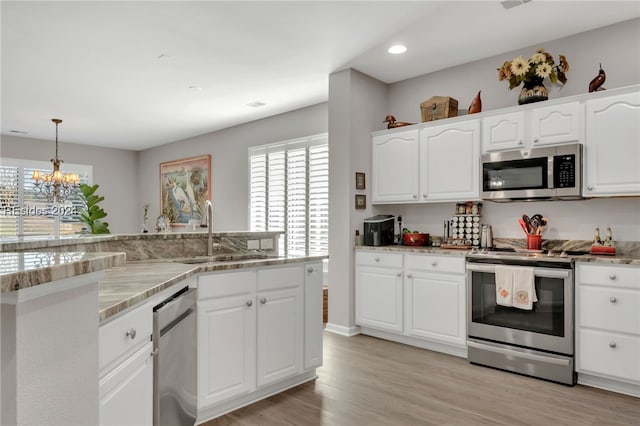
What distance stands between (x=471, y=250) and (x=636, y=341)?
1.27 m

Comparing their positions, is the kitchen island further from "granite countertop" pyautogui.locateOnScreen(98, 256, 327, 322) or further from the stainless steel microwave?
the stainless steel microwave

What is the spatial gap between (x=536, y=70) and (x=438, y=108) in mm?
913

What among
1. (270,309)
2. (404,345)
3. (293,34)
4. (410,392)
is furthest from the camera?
(404,345)

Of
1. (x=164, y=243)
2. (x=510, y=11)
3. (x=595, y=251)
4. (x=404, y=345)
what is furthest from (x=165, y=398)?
(x=510, y=11)

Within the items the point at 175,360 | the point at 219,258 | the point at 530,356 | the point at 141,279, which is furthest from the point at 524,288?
the point at 141,279

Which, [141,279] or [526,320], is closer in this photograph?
[141,279]

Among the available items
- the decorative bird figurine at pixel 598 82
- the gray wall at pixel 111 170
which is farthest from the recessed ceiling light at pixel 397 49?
the gray wall at pixel 111 170

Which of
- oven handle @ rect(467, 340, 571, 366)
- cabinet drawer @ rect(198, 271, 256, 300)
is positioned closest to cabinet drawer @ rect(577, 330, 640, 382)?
oven handle @ rect(467, 340, 571, 366)

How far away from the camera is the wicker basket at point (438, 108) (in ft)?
13.1

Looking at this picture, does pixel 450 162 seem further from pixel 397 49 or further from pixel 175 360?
pixel 175 360

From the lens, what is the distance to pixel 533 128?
3.38 meters

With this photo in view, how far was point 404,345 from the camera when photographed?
3.92 metres

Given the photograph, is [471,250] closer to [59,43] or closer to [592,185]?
[592,185]

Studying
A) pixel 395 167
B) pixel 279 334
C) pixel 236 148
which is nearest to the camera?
pixel 279 334
